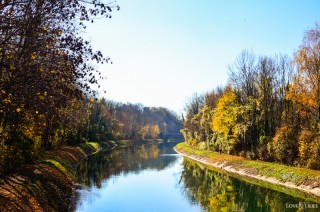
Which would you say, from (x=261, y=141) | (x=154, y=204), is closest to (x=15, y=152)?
(x=154, y=204)

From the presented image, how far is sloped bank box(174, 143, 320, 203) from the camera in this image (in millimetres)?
28078

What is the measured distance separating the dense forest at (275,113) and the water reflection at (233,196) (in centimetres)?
598

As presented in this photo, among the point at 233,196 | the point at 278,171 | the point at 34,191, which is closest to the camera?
the point at 34,191

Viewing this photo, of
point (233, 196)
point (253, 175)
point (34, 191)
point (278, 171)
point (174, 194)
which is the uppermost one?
point (34, 191)

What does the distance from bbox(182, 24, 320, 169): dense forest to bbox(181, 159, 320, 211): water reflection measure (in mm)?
5977

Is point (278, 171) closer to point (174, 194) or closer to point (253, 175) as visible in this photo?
point (253, 175)

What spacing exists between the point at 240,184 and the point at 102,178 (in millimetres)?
14679

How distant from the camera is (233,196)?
2852cm

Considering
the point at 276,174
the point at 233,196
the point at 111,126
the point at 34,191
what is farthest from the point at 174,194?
the point at 111,126

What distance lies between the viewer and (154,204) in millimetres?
25062

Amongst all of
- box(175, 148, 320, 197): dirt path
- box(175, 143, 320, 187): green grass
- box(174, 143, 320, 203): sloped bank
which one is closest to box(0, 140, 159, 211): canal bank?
box(174, 143, 320, 203): sloped bank

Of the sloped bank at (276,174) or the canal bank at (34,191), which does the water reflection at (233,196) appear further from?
the canal bank at (34,191)

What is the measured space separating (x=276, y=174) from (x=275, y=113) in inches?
571

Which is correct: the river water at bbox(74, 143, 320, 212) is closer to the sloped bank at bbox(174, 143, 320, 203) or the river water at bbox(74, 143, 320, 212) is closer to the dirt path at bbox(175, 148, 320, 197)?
the sloped bank at bbox(174, 143, 320, 203)
